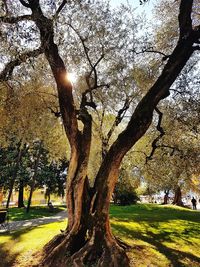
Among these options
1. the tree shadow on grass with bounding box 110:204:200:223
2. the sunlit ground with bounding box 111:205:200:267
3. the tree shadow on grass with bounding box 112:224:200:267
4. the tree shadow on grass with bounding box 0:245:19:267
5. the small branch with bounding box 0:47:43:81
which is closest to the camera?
the small branch with bounding box 0:47:43:81

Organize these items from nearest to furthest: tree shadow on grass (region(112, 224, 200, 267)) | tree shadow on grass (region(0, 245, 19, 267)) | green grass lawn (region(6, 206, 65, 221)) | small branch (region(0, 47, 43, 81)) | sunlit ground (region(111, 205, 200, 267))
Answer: small branch (region(0, 47, 43, 81)), tree shadow on grass (region(0, 245, 19, 267)), sunlit ground (region(111, 205, 200, 267)), tree shadow on grass (region(112, 224, 200, 267)), green grass lawn (region(6, 206, 65, 221))

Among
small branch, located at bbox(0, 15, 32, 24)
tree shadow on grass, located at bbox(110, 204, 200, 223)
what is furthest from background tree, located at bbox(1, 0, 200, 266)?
tree shadow on grass, located at bbox(110, 204, 200, 223)

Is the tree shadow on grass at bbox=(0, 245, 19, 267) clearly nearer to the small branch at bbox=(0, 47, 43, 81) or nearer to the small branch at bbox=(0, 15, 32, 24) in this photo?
the small branch at bbox=(0, 47, 43, 81)

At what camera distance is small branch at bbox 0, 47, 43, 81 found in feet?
36.3

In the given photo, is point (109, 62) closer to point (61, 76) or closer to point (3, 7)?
point (61, 76)

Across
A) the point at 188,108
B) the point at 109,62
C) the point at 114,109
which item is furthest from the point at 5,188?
the point at 188,108

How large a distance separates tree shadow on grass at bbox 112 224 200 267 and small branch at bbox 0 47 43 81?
8.49 meters

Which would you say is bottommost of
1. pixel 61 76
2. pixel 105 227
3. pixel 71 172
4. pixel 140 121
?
pixel 105 227

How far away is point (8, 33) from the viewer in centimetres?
1038

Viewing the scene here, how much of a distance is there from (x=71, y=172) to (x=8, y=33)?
509 cm

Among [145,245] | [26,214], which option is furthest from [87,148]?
[26,214]

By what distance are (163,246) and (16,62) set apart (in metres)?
9.62

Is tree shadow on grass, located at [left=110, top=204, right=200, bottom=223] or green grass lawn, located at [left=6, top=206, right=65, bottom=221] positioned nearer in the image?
tree shadow on grass, located at [left=110, top=204, right=200, bottom=223]

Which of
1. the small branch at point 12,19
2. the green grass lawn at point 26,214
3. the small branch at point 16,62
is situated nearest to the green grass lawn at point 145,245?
the small branch at point 16,62
